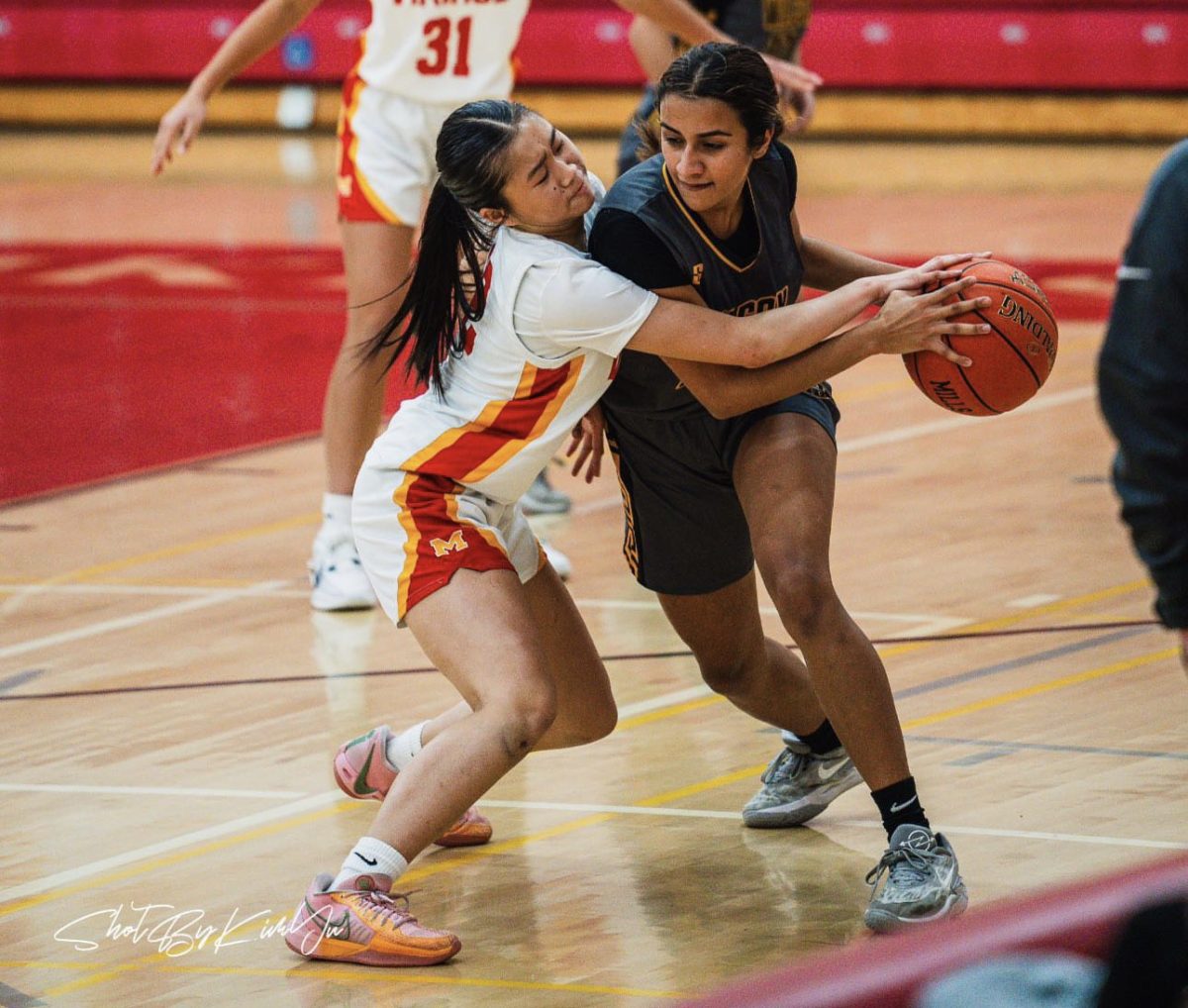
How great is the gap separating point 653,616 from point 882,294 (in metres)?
2.14

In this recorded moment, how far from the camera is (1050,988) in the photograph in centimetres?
160

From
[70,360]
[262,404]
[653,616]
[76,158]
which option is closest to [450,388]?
[653,616]

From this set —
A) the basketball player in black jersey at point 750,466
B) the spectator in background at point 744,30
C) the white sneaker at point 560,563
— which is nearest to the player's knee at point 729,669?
the basketball player in black jersey at point 750,466

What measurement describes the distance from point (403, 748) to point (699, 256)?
1.08 meters

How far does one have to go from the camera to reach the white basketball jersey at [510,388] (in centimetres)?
354

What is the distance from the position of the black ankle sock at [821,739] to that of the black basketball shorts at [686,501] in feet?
1.19

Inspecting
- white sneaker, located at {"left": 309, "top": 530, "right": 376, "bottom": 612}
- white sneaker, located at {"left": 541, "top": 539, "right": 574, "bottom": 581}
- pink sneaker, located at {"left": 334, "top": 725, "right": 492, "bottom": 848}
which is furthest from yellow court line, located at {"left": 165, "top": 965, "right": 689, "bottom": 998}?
white sneaker, located at {"left": 541, "top": 539, "right": 574, "bottom": 581}

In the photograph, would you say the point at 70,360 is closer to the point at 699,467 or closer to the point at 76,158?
the point at 699,467

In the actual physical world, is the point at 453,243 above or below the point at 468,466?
above

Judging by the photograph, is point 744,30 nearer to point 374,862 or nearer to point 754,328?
point 754,328

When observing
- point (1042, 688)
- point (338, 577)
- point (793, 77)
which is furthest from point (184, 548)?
point (1042, 688)

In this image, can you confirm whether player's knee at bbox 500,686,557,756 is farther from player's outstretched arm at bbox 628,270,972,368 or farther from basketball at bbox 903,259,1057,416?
basketball at bbox 903,259,1057,416

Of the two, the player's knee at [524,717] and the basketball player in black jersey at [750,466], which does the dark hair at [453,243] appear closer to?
the basketball player in black jersey at [750,466]

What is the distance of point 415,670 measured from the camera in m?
5.05
